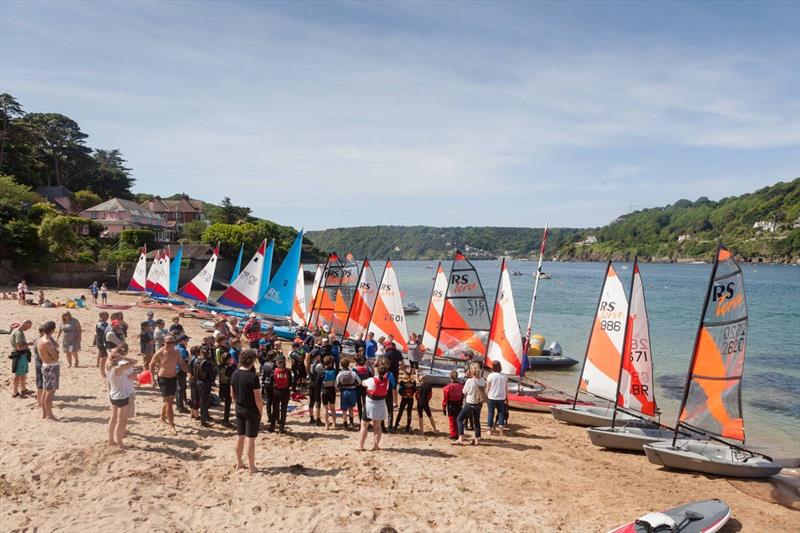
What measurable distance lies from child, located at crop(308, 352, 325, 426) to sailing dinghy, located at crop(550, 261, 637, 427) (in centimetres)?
618

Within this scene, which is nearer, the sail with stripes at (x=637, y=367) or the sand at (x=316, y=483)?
the sand at (x=316, y=483)

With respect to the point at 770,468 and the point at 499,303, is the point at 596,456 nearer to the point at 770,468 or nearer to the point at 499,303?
the point at 770,468

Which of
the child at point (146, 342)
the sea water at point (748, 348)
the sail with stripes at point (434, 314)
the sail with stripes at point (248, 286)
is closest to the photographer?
the child at point (146, 342)

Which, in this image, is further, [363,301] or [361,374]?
[363,301]

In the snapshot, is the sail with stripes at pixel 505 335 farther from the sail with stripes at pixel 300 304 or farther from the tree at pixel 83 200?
the tree at pixel 83 200

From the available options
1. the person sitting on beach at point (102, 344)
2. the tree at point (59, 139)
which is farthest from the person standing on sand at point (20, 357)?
the tree at point (59, 139)

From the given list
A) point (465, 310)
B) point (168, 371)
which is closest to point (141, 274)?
point (465, 310)

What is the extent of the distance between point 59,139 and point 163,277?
57.1 metres

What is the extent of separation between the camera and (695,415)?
9.84 meters

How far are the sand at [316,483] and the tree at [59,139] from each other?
74324 millimetres

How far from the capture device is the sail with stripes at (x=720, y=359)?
357 inches

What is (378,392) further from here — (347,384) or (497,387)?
(497,387)

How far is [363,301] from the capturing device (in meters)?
18.9

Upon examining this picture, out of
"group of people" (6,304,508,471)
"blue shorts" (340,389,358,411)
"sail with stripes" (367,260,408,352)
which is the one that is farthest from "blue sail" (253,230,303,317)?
"blue shorts" (340,389,358,411)
